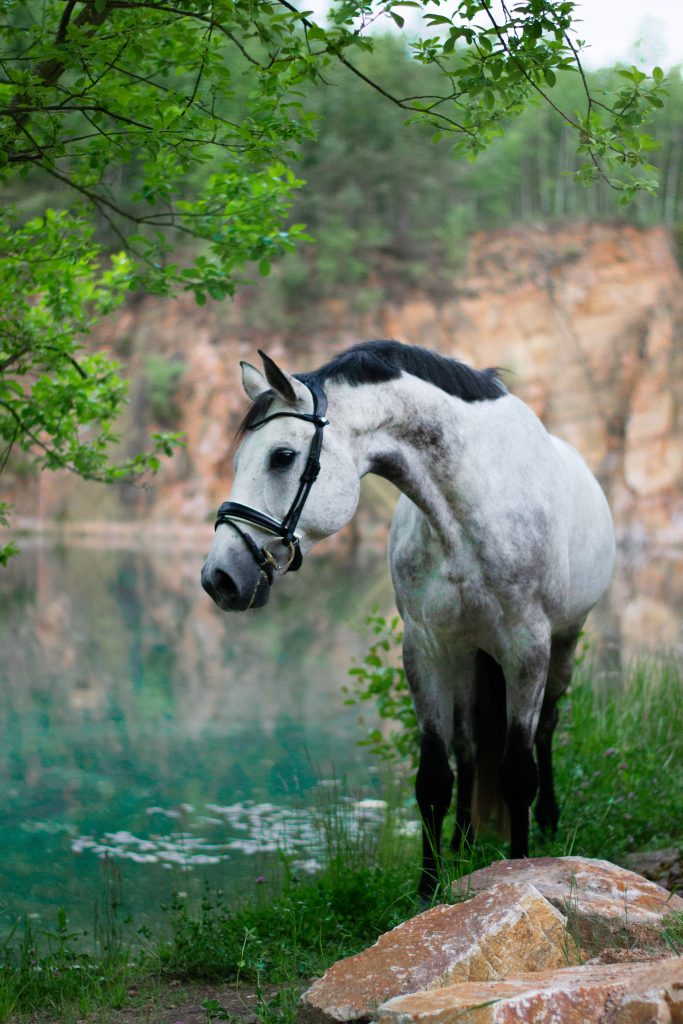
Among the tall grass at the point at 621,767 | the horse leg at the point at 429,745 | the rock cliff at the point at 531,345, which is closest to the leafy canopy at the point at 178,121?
the horse leg at the point at 429,745

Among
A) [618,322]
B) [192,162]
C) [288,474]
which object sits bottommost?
[288,474]

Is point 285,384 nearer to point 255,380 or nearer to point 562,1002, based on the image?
point 255,380

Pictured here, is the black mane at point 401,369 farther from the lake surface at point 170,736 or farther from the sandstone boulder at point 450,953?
the lake surface at point 170,736

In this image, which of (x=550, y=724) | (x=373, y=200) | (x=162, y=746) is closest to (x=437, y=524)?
(x=550, y=724)

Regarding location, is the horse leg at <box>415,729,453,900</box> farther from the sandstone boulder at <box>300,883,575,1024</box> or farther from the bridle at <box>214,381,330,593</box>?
the bridle at <box>214,381,330,593</box>

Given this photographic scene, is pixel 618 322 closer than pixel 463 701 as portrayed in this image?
No

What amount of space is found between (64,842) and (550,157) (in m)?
45.3

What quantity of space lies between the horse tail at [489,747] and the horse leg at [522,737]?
1.26 feet

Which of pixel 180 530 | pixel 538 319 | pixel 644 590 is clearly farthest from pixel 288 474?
pixel 538 319

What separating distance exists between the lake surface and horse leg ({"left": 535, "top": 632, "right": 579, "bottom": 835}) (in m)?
1.05

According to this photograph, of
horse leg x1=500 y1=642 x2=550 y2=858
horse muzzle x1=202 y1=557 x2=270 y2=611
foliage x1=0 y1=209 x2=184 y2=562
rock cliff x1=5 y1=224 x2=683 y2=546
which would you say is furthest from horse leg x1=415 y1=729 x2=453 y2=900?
rock cliff x1=5 y1=224 x2=683 y2=546

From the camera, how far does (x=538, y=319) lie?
1412 inches

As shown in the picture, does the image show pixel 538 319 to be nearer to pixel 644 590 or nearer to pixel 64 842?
pixel 644 590

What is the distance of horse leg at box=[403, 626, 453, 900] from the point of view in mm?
3850
